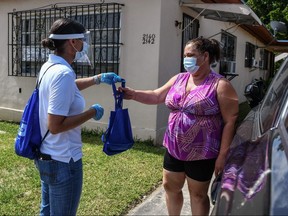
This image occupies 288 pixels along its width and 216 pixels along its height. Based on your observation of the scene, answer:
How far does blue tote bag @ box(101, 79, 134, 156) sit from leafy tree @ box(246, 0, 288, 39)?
2066cm

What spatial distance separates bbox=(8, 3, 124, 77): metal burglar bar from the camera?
22.1 ft

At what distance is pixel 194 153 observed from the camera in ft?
8.81

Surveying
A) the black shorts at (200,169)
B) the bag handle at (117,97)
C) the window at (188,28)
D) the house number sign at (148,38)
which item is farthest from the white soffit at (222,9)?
the black shorts at (200,169)

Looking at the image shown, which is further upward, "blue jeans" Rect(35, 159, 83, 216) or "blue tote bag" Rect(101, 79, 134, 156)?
"blue tote bag" Rect(101, 79, 134, 156)

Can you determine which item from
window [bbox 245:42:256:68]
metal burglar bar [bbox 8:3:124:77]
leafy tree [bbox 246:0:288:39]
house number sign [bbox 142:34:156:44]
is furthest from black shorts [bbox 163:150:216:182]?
leafy tree [bbox 246:0:288:39]

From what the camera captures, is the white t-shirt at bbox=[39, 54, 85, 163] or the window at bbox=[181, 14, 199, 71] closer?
the white t-shirt at bbox=[39, 54, 85, 163]

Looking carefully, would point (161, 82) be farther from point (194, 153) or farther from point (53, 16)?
point (194, 153)

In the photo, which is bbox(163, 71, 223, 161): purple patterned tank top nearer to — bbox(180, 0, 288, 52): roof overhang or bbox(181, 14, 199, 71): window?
bbox(180, 0, 288, 52): roof overhang

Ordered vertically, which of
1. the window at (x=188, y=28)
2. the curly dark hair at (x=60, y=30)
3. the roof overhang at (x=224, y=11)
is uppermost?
the roof overhang at (x=224, y=11)

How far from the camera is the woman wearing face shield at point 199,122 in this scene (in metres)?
2.62

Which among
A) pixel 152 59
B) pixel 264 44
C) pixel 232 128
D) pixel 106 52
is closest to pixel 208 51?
pixel 232 128

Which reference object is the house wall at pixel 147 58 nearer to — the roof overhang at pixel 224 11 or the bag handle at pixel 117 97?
the roof overhang at pixel 224 11

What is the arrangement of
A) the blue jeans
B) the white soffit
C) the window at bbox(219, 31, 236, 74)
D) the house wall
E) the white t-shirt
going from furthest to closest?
the window at bbox(219, 31, 236, 74), the white soffit, the house wall, the blue jeans, the white t-shirt

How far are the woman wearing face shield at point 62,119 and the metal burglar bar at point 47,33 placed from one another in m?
3.57
